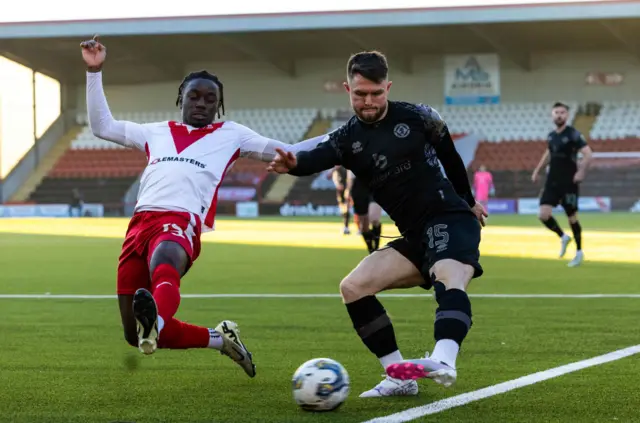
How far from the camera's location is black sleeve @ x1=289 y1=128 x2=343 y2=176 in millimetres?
5270

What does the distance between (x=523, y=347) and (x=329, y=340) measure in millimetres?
1368

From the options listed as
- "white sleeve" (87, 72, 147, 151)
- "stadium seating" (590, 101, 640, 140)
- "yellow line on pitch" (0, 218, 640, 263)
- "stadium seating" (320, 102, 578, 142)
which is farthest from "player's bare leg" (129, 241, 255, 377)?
"stadium seating" (320, 102, 578, 142)

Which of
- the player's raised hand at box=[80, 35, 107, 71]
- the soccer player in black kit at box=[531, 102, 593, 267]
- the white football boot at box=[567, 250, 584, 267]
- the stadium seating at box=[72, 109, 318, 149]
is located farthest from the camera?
the stadium seating at box=[72, 109, 318, 149]

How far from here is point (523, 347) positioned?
6.94m

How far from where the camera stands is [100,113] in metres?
6.02

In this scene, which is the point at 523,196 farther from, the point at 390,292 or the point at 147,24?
the point at 390,292

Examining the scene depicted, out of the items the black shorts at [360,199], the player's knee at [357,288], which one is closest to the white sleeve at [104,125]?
the player's knee at [357,288]

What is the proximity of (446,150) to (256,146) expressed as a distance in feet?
3.67

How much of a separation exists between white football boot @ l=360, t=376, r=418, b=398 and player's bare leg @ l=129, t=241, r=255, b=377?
33.1 inches

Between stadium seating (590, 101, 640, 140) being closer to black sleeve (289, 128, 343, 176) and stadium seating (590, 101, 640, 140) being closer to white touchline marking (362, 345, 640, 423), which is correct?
white touchline marking (362, 345, 640, 423)

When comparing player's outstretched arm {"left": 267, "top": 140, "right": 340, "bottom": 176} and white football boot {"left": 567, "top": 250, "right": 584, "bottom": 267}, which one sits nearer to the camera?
player's outstretched arm {"left": 267, "top": 140, "right": 340, "bottom": 176}

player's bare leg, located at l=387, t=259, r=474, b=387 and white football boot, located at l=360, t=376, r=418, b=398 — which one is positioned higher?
player's bare leg, located at l=387, t=259, r=474, b=387

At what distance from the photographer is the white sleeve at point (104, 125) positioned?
5984 millimetres

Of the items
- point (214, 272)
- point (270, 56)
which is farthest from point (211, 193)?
point (270, 56)
